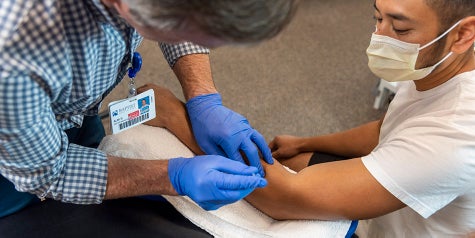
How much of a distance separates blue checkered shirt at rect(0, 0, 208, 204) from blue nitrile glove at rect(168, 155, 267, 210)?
17 cm

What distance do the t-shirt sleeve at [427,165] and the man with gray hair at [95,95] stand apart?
0.32 meters

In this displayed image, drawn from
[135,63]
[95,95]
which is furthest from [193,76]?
[95,95]

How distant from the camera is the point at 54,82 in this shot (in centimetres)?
79

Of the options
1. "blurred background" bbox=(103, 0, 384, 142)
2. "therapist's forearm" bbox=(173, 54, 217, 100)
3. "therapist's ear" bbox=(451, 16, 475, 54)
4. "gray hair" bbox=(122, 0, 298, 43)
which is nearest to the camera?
"gray hair" bbox=(122, 0, 298, 43)

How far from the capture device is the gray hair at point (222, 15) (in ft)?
2.17

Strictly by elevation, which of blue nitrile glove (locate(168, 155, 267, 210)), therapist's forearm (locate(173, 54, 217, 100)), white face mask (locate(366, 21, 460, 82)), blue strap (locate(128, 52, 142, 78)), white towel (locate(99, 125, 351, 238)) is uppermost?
A: white face mask (locate(366, 21, 460, 82))

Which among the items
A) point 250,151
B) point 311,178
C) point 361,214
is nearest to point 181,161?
point 250,151

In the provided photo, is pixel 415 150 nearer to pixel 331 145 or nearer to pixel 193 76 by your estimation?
pixel 331 145

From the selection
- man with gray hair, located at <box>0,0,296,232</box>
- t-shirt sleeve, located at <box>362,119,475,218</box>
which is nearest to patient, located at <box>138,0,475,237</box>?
t-shirt sleeve, located at <box>362,119,475,218</box>

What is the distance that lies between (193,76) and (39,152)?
1.82ft

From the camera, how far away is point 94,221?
3.59 feet

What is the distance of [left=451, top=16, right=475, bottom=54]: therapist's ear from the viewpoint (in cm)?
107

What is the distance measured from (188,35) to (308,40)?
2373mm

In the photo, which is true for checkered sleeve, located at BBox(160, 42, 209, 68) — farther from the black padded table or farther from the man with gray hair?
the black padded table
